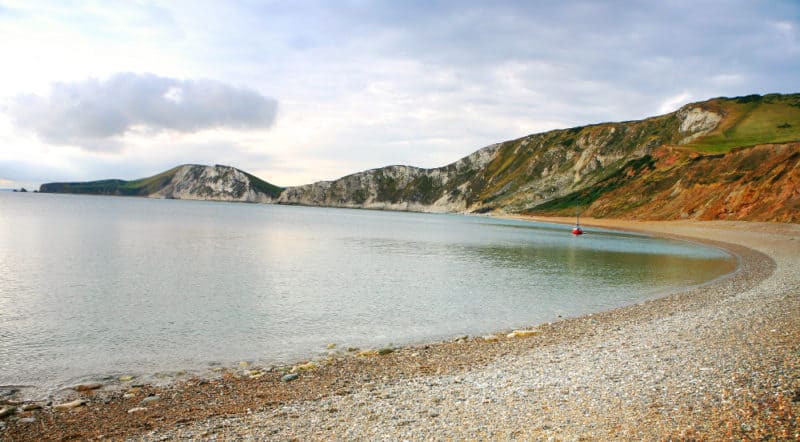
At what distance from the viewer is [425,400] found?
9.95m

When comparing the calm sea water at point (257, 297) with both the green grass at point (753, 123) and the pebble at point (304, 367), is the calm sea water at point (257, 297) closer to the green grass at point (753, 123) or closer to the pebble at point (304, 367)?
the pebble at point (304, 367)

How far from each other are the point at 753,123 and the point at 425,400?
16874 centimetres

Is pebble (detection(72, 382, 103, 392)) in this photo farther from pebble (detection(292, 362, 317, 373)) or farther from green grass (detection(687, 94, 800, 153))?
green grass (detection(687, 94, 800, 153))

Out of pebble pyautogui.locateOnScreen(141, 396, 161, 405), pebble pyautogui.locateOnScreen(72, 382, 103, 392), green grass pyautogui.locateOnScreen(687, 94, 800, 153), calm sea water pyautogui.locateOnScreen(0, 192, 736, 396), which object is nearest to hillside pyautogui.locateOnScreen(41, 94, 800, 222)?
green grass pyautogui.locateOnScreen(687, 94, 800, 153)

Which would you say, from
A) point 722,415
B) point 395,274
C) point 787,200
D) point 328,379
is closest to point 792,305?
point 722,415

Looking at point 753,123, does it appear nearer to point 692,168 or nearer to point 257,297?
point 692,168

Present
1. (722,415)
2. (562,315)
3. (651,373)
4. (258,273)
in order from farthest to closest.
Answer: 1. (258,273)
2. (562,315)
3. (651,373)
4. (722,415)

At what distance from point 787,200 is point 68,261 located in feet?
292

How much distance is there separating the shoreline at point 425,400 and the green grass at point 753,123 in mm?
131233

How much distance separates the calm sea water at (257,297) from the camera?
1552 centimetres

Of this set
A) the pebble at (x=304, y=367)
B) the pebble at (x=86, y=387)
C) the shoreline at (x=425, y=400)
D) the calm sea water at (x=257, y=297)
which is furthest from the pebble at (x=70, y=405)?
the pebble at (x=304, y=367)

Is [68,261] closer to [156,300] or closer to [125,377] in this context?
[156,300]

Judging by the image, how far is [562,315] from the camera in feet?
69.8

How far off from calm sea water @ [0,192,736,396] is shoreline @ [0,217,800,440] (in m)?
2.68
